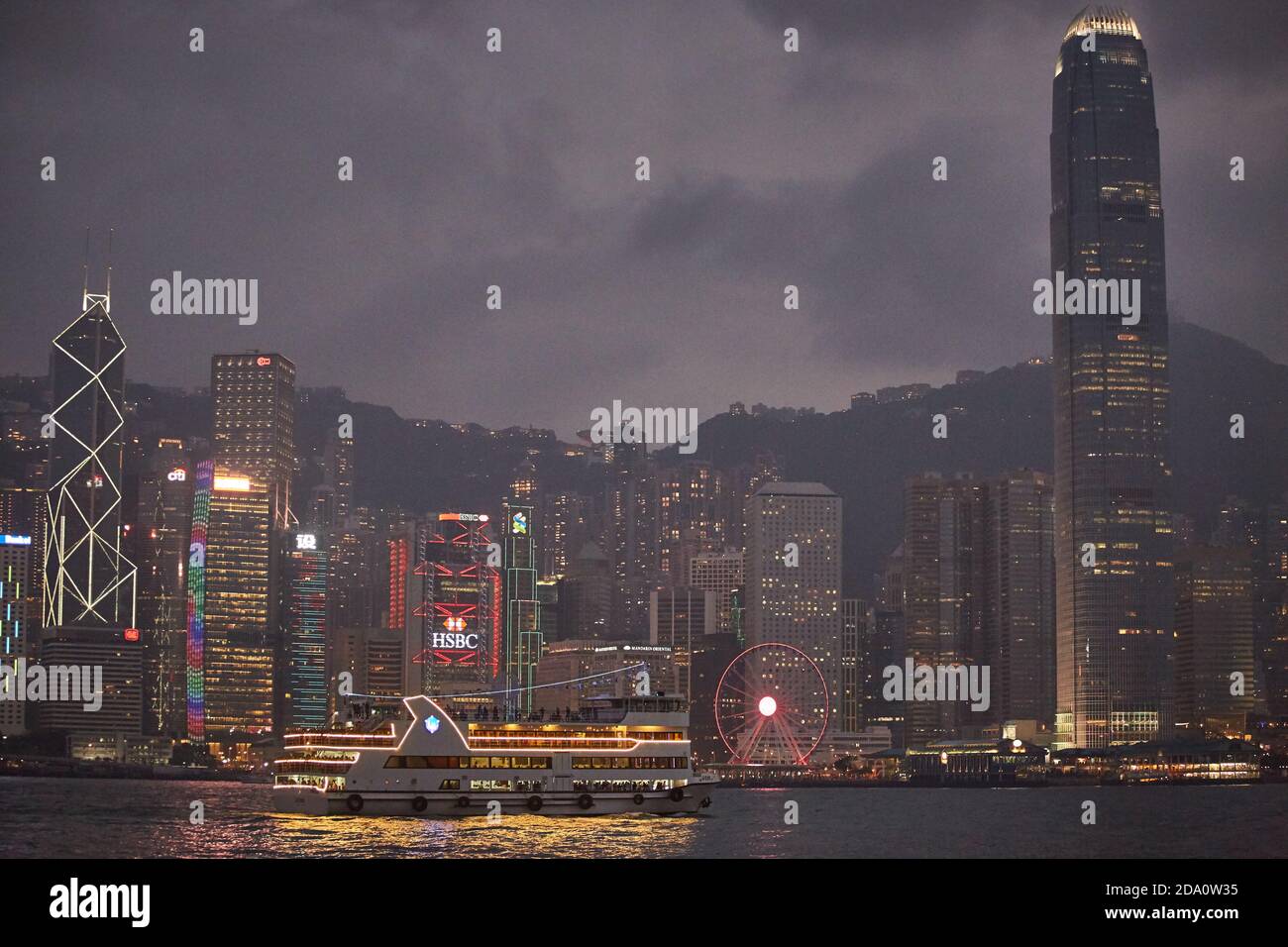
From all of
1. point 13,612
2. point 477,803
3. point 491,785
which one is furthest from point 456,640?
point 477,803

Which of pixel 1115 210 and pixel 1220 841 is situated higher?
pixel 1115 210

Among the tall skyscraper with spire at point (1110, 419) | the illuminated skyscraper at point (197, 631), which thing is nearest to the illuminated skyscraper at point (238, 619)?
the illuminated skyscraper at point (197, 631)

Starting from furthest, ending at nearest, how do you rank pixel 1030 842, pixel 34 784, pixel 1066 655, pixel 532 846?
1. pixel 1066 655
2. pixel 34 784
3. pixel 1030 842
4. pixel 532 846

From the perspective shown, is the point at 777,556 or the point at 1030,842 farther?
the point at 777,556

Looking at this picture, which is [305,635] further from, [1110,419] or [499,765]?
[499,765]

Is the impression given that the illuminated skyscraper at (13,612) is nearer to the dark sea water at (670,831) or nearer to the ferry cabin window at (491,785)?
the dark sea water at (670,831)
